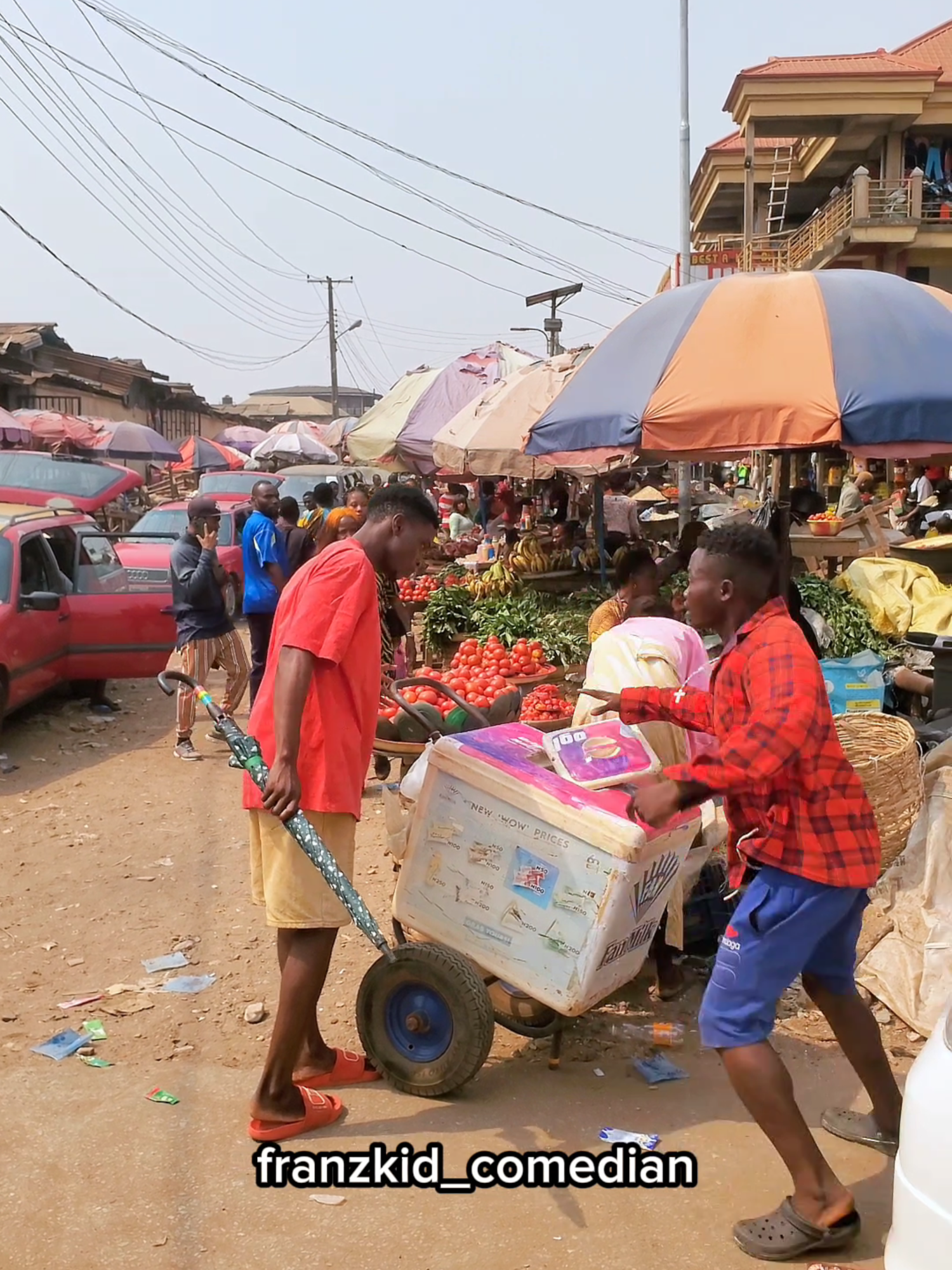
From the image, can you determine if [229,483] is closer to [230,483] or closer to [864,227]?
[230,483]

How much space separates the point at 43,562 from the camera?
29.8 feet

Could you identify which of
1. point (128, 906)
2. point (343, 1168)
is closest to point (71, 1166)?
point (343, 1168)

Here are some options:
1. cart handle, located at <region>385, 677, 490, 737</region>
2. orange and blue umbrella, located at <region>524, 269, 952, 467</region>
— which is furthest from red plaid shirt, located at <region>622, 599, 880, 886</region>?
orange and blue umbrella, located at <region>524, 269, 952, 467</region>

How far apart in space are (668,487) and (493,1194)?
2201cm

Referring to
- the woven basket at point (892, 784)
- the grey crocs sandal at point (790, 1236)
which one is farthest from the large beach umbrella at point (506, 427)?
the grey crocs sandal at point (790, 1236)

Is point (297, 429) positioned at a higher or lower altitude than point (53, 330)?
lower

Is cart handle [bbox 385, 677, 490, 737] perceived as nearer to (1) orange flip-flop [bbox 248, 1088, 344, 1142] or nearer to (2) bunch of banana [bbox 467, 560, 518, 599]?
(1) orange flip-flop [bbox 248, 1088, 344, 1142]

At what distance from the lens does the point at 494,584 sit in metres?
10.6

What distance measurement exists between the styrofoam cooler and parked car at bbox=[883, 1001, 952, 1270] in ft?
3.77

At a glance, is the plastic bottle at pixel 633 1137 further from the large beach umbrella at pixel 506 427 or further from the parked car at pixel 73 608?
the large beach umbrella at pixel 506 427

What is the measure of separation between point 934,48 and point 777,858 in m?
30.0

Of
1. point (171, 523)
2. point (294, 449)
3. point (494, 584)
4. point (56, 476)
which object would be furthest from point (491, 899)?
point (294, 449)

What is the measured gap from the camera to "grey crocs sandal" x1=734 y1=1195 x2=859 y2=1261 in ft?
9.50

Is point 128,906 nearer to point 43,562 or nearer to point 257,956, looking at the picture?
point 257,956
